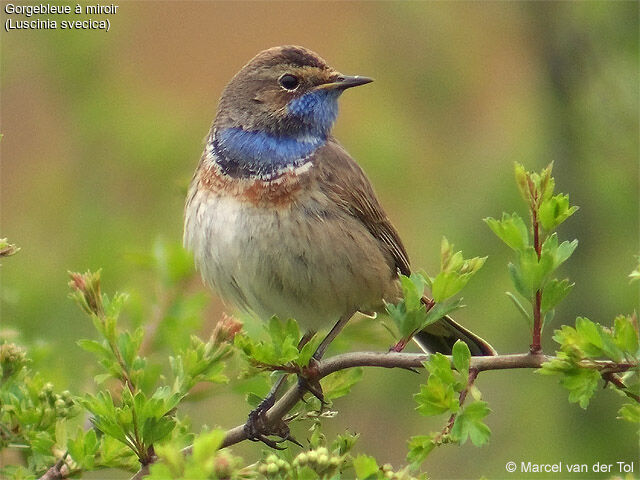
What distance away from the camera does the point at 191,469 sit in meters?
2.06

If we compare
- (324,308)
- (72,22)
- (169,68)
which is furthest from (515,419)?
(169,68)

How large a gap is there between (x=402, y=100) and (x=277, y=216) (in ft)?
9.13

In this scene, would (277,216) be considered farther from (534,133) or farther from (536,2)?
(536,2)

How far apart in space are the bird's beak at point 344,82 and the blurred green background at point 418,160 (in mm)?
1267

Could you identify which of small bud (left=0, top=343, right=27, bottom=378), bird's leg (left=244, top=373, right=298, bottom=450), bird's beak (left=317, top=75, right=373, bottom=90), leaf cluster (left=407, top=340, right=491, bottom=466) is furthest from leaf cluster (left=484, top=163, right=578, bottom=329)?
bird's beak (left=317, top=75, right=373, bottom=90)

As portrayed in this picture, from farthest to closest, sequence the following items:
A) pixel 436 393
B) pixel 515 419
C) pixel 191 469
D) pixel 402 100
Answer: pixel 402 100, pixel 515 419, pixel 436 393, pixel 191 469

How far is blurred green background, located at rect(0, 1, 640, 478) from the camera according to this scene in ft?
17.5

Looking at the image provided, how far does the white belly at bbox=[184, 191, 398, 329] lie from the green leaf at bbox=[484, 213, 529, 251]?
1.57 metres

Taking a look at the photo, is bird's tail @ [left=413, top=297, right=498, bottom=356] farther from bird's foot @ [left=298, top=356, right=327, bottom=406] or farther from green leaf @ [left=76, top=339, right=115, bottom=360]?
green leaf @ [left=76, top=339, right=115, bottom=360]

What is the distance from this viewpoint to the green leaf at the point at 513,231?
2.73 metres

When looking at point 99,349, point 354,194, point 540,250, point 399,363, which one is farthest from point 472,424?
point 354,194

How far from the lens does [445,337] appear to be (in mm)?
4508

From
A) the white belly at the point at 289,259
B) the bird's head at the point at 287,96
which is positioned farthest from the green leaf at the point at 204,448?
the bird's head at the point at 287,96

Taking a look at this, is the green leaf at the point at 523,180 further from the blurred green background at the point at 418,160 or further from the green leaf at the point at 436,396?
the blurred green background at the point at 418,160
